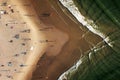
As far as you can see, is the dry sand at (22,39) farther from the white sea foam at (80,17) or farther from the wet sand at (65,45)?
the white sea foam at (80,17)

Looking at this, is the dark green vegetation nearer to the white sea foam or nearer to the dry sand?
the white sea foam

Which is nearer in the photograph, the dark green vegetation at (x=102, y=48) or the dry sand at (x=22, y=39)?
the dark green vegetation at (x=102, y=48)

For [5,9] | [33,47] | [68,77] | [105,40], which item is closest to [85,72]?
[68,77]

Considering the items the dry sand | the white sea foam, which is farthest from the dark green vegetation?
the dry sand

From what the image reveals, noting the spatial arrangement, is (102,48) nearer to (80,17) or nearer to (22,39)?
(80,17)

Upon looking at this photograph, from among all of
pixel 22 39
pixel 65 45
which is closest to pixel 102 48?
pixel 65 45

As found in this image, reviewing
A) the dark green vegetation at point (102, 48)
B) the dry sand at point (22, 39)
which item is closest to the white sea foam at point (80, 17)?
the dark green vegetation at point (102, 48)

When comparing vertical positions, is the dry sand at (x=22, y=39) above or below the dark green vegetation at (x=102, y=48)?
above
